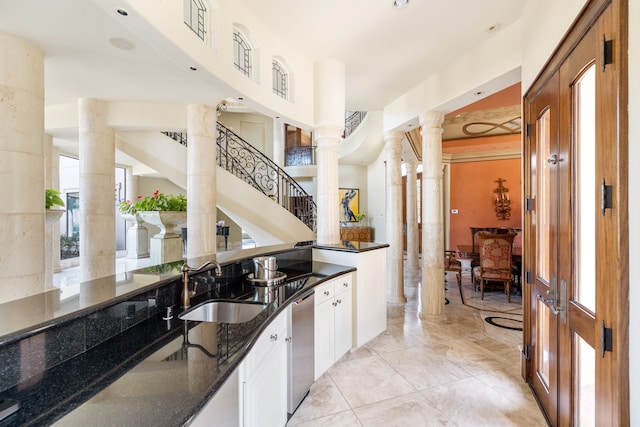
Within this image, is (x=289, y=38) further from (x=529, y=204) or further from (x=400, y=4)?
(x=529, y=204)

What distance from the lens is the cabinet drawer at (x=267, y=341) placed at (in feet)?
4.57

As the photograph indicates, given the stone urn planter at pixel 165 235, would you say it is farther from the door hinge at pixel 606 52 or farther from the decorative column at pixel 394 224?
the door hinge at pixel 606 52

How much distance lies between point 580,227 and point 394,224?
344cm

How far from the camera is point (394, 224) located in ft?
16.6

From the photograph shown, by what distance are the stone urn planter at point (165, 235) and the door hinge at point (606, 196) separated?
5508 mm

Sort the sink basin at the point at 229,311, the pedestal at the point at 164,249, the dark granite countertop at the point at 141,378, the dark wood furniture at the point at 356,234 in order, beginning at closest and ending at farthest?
the dark granite countertop at the point at 141,378, the sink basin at the point at 229,311, the pedestal at the point at 164,249, the dark wood furniture at the point at 356,234

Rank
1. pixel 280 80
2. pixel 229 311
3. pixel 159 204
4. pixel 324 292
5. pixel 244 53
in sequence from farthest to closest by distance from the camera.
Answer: pixel 159 204, pixel 280 80, pixel 244 53, pixel 324 292, pixel 229 311

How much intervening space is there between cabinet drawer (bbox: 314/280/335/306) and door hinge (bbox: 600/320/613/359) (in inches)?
68.9

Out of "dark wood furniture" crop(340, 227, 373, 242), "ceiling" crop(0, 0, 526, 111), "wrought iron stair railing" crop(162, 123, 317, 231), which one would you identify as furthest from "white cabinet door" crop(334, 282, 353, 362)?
"dark wood furniture" crop(340, 227, 373, 242)

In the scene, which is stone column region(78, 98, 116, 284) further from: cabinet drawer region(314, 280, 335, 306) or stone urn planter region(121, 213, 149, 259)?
stone urn planter region(121, 213, 149, 259)

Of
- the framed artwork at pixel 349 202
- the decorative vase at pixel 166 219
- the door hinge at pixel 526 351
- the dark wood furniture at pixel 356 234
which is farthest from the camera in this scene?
the framed artwork at pixel 349 202

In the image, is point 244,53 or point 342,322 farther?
point 244,53

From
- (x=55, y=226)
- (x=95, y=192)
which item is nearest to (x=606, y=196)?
(x=95, y=192)

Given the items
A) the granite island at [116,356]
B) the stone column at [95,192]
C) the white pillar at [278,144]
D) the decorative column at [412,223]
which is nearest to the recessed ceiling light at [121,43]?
the stone column at [95,192]
